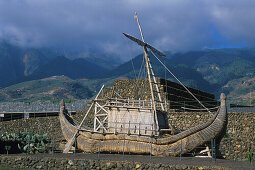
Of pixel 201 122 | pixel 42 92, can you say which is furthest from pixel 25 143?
pixel 42 92

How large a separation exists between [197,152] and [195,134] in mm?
999

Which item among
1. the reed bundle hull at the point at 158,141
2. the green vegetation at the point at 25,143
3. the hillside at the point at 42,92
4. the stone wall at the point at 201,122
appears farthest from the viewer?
the hillside at the point at 42,92

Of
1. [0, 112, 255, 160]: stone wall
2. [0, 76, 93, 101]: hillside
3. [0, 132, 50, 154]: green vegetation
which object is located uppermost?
[0, 76, 93, 101]: hillside

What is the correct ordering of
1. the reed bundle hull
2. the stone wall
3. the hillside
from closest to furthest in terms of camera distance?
the reed bundle hull
the stone wall
the hillside

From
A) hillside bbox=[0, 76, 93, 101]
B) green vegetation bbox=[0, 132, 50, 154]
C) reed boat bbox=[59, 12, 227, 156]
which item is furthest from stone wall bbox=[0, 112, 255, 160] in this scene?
hillside bbox=[0, 76, 93, 101]

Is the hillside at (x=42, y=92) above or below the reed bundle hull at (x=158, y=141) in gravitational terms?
above

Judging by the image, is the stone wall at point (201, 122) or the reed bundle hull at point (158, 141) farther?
the stone wall at point (201, 122)

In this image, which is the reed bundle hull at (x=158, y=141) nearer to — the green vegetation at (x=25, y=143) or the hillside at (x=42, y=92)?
the green vegetation at (x=25, y=143)

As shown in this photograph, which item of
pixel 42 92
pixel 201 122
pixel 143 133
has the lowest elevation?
pixel 143 133

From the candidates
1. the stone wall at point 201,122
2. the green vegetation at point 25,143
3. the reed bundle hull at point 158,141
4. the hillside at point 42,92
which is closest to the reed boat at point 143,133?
the reed bundle hull at point 158,141

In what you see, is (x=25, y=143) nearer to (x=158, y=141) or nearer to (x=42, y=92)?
(x=158, y=141)

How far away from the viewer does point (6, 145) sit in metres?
25.2

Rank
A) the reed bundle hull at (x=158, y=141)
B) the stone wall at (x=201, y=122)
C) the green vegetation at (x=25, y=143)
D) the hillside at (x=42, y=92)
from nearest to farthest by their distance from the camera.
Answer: the reed bundle hull at (x=158, y=141) → the green vegetation at (x=25, y=143) → the stone wall at (x=201, y=122) → the hillside at (x=42, y=92)

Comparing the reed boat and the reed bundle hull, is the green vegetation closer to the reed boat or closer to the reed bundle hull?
the reed boat
